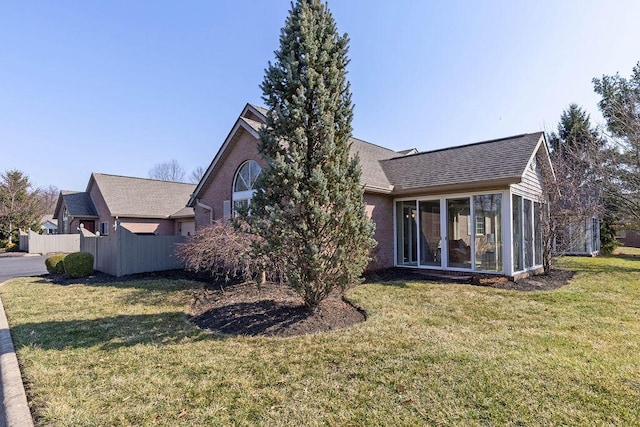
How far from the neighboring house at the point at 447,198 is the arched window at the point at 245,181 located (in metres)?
0.04

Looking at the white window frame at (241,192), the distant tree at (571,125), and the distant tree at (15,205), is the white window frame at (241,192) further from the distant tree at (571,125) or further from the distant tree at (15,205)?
the distant tree at (15,205)

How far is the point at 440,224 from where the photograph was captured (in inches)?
457

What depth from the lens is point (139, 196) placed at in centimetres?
2547

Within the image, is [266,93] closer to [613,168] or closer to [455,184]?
[455,184]

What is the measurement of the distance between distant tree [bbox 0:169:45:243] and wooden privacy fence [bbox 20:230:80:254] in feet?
18.1

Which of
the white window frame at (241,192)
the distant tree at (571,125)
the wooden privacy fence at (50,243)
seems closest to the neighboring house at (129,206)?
the wooden privacy fence at (50,243)

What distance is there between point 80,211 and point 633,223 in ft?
123

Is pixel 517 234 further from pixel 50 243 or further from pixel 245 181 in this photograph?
pixel 50 243

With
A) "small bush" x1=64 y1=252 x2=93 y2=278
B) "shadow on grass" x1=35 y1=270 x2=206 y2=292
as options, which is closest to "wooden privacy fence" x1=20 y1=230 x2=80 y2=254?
"shadow on grass" x1=35 y1=270 x2=206 y2=292

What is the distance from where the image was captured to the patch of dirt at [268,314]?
5.76 meters

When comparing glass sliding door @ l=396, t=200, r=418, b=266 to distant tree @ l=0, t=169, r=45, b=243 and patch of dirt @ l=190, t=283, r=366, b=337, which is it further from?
distant tree @ l=0, t=169, r=45, b=243

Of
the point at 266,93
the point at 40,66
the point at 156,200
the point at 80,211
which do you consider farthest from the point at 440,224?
the point at 80,211

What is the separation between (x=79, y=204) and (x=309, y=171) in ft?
95.0

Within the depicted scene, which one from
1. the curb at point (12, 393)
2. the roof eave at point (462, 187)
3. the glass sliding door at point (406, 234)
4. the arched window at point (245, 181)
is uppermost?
the arched window at point (245, 181)
